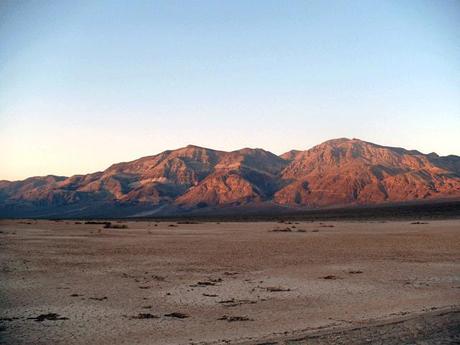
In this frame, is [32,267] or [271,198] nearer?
[32,267]

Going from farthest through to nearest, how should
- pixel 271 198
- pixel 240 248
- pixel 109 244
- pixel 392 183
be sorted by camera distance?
pixel 271 198 < pixel 392 183 < pixel 109 244 < pixel 240 248

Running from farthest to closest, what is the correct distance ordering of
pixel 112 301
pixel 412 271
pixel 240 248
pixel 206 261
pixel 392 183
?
pixel 392 183 < pixel 240 248 < pixel 206 261 < pixel 412 271 < pixel 112 301

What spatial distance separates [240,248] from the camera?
1247 inches

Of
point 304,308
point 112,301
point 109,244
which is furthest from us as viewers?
point 109,244

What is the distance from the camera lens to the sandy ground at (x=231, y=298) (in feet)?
36.6

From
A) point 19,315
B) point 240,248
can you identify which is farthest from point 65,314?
point 240,248

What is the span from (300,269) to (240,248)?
1028 cm

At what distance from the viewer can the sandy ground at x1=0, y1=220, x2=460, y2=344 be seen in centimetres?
1114

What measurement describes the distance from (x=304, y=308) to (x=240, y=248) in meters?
17.9

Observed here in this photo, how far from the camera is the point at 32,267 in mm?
22094

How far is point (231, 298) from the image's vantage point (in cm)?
1530

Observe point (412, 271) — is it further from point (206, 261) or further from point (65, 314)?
point (65, 314)

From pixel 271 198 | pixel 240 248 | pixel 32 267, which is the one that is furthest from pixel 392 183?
pixel 32 267

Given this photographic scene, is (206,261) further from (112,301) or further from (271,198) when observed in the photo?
(271,198)
